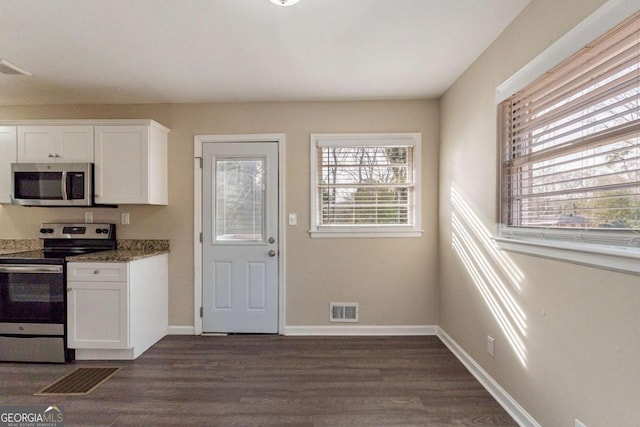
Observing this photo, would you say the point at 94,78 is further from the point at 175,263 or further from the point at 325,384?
the point at 325,384

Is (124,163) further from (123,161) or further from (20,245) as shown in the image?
(20,245)

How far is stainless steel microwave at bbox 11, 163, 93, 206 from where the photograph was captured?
3.17m

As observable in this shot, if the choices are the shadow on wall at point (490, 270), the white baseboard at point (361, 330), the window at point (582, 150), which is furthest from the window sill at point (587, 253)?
the white baseboard at point (361, 330)

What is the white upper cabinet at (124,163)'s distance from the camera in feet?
10.5

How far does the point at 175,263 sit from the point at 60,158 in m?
1.46

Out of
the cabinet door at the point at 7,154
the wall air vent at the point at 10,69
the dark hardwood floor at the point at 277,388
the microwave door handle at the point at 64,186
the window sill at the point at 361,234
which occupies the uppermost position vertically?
the wall air vent at the point at 10,69

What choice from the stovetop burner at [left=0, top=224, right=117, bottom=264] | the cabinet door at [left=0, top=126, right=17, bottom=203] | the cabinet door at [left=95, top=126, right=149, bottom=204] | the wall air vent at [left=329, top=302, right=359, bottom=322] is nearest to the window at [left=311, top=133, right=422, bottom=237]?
the wall air vent at [left=329, top=302, right=359, bottom=322]

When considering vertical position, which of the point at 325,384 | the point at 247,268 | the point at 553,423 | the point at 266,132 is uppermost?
the point at 266,132

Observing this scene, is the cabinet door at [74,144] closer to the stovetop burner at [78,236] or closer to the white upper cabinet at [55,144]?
the white upper cabinet at [55,144]

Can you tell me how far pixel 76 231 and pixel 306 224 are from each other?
2367mm

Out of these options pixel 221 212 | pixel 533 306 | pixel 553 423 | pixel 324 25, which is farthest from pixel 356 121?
→ pixel 553 423

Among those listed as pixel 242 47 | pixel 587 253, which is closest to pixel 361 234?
pixel 242 47

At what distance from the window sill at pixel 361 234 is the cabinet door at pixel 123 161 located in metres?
1.72

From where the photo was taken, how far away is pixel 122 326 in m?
2.85
